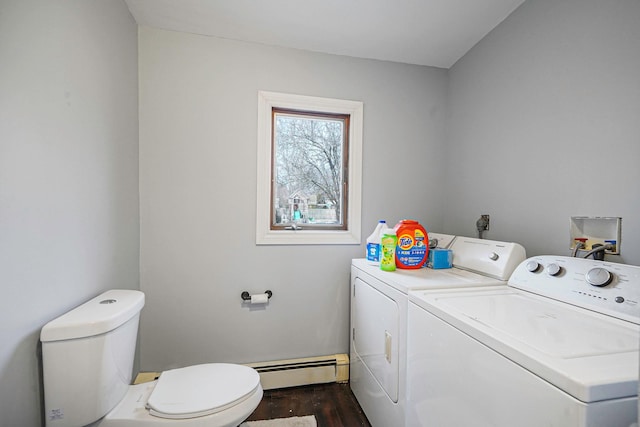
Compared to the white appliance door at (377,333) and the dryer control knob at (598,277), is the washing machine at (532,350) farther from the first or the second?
the white appliance door at (377,333)

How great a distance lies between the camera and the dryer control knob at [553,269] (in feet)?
3.64

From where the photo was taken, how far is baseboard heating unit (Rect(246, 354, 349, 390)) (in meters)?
1.91

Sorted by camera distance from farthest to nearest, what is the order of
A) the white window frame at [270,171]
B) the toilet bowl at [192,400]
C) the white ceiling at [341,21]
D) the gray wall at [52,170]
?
1. the white window frame at [270,171]
2. the white ceiling at [341,21]
3. the toilet bowl at [192,400]
4. the gray wall at [52,170]

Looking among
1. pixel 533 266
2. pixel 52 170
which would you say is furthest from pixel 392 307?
pixel 52 170

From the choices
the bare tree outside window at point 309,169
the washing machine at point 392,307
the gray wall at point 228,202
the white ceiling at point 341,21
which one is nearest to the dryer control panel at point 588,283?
the washing machine at point 392,307

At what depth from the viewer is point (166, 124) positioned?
1.77 m

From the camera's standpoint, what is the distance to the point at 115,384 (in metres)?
1.14

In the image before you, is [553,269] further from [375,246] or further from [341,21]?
[341,21]

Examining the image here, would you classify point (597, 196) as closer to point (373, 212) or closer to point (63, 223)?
point (373, 212)

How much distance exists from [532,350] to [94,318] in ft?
4.52

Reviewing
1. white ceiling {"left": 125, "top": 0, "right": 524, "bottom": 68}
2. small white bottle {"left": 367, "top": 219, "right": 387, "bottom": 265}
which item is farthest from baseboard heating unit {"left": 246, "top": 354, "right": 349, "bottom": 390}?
white ceiling {"left": 125, "top": 0, "right": 524, "bottom": 68}

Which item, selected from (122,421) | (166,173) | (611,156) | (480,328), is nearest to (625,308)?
(480,328)

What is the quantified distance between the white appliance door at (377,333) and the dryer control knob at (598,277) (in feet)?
2.29

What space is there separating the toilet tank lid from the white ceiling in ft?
5.07
